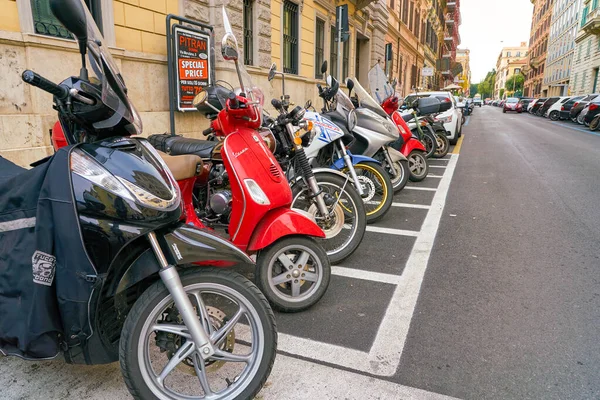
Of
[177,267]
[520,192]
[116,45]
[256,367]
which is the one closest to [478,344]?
[256,367]

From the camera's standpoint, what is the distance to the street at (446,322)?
2.19m

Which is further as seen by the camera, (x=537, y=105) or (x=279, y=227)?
(x=537, y=105)

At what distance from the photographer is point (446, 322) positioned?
2.82m

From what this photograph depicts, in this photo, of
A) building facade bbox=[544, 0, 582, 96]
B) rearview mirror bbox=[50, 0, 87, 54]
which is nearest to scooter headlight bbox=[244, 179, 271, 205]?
rearview mirror bbox=[50, 0, 87, 54]

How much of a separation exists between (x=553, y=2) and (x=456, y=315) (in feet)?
254

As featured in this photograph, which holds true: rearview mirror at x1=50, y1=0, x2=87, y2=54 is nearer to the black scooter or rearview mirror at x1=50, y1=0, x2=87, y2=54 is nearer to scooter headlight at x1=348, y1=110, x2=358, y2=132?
the black scooter

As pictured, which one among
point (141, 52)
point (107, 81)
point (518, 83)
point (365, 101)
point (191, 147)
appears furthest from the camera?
point (518, 83)

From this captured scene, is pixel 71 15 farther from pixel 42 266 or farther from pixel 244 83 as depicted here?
pixel 244 83

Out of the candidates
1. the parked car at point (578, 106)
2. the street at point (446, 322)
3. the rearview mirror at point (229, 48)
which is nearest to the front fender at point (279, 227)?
the street at point (446, 322)

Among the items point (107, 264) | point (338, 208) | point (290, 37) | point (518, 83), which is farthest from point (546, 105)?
point (518, 83)

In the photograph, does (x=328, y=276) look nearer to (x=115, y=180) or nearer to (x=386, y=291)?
(x=386, y=291)

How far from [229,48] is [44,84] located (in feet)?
3.85

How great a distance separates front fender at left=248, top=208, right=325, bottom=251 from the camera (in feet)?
8.99

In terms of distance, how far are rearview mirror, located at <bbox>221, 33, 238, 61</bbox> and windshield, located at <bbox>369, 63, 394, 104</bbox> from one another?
441cm
